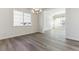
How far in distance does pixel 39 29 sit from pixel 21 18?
459mm

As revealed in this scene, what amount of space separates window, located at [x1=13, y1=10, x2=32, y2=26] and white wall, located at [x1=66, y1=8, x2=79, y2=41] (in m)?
0.83

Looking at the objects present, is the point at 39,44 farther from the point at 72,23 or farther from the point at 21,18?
the point at 72,23

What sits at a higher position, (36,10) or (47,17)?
(36,10)

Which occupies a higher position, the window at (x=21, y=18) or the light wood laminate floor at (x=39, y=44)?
the window at (x=21, y=18)

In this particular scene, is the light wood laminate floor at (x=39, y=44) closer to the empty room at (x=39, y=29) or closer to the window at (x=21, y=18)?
the empty room at (x=39, y=29)

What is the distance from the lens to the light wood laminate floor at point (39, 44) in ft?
7.29

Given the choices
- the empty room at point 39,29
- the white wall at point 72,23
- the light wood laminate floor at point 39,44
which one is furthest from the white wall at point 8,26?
the white wall at point 72,23

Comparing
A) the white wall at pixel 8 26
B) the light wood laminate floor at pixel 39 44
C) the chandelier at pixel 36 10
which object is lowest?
the light wood laminate floor at pixel 39 44

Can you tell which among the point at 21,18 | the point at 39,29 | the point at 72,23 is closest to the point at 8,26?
the point at 21,18

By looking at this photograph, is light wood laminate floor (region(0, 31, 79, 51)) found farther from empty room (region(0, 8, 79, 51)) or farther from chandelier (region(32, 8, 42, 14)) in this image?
chandelier (region(32, 8, 42, 14))

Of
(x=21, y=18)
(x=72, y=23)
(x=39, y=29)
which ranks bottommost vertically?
(x=39, y=29)

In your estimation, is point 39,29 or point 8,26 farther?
point 39,29

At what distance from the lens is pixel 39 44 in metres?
2.27
